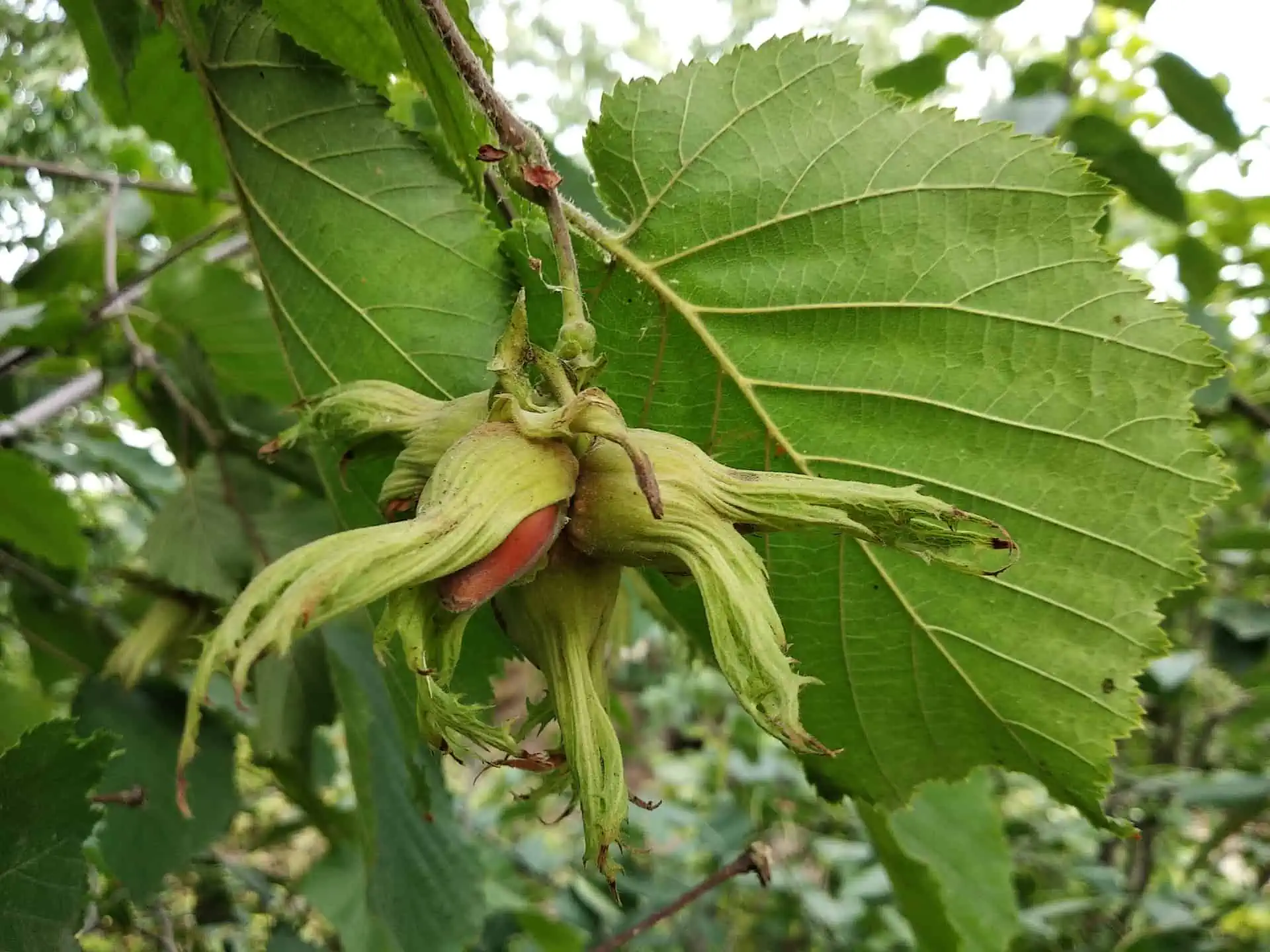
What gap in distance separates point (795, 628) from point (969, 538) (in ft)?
1.19

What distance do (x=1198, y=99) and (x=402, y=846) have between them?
7.30ft

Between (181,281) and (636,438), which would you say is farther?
(181,281)

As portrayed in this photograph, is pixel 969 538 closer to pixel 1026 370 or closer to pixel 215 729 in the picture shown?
pixel 1026 370

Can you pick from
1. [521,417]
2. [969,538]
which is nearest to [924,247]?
[969,538]

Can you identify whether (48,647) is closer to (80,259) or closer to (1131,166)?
(80,259)

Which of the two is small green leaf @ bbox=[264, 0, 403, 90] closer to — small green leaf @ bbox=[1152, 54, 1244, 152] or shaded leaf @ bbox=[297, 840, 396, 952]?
shaded leaf @ bbox=[297, 840, 396, 952]

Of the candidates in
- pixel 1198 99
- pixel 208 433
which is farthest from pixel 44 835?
pixel 1198 99

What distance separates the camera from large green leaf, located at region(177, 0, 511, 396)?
914mm

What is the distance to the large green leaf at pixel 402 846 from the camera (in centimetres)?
121

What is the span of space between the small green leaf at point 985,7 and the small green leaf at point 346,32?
3.89ft

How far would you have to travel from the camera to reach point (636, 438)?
2.31 ft

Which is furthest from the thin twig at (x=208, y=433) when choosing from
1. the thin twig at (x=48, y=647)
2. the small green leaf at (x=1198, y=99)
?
the small green leaf at (x=1198, y=99)

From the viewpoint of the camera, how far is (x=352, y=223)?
3.10 feet

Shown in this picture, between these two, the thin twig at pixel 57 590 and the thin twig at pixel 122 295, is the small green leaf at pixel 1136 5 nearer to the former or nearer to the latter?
the thin twig at pixel 122 295
